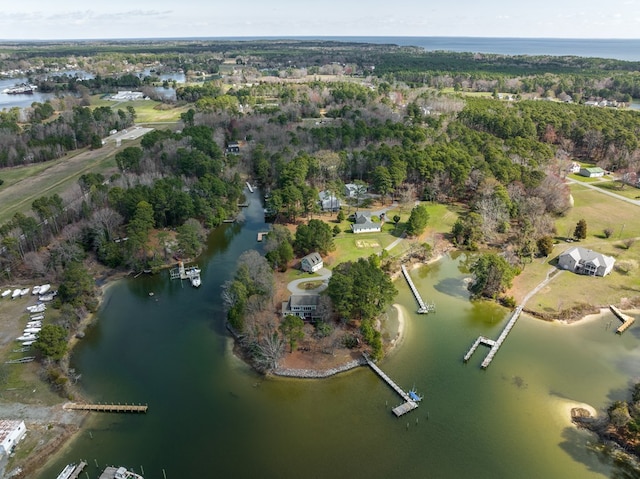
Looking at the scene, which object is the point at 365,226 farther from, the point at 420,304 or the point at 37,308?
the point at 37,308

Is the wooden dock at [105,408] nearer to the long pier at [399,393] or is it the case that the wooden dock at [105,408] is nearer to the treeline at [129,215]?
the long pier at [399,393]

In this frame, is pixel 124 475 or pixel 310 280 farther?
pixel 310 280

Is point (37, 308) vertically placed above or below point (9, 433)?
above

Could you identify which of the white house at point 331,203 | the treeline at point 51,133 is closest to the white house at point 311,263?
the white house at point 331,203

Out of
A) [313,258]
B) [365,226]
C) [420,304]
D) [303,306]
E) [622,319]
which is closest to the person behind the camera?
[303,306]

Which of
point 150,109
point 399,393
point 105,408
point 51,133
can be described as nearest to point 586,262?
point 399,393

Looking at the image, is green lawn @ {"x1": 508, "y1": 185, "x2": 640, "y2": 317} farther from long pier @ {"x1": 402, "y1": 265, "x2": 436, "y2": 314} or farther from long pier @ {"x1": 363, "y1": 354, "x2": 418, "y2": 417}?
long pier @ {"x1": 363, "y1": 354, "x2": 418, "y2": 417}
